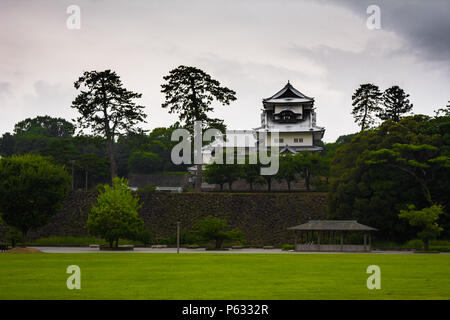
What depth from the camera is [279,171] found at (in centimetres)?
5409

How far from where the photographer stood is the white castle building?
71.2 m

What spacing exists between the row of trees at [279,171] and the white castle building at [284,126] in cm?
1336

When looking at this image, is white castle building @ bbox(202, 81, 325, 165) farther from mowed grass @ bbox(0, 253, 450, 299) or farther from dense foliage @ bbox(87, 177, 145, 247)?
mowed grass @ bbox(0, 253, 450, 299)

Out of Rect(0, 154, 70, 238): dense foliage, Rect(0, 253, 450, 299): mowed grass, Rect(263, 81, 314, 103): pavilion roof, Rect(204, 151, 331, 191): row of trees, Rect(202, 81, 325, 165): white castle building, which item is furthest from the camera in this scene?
Rect(263, 81, 314, 103): pavilion roof

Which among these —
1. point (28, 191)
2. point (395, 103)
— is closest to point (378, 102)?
point (395, 103)

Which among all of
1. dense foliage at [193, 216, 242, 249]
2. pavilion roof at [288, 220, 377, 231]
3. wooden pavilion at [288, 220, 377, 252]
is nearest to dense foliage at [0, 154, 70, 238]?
dense foliage at [193, 216, 242, 249]

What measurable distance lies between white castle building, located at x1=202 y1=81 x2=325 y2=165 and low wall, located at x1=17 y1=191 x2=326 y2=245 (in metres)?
19.2

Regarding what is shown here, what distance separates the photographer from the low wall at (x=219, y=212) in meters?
47.8

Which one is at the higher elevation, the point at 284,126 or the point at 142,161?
the point at 284,126

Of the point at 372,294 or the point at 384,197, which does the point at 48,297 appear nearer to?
the point at 372,294

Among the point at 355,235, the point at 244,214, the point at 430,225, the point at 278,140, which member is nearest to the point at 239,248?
the point at 244,214

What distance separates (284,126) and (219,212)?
26.2 meters

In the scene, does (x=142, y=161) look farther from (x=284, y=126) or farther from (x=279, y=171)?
(x=279, y=171)
